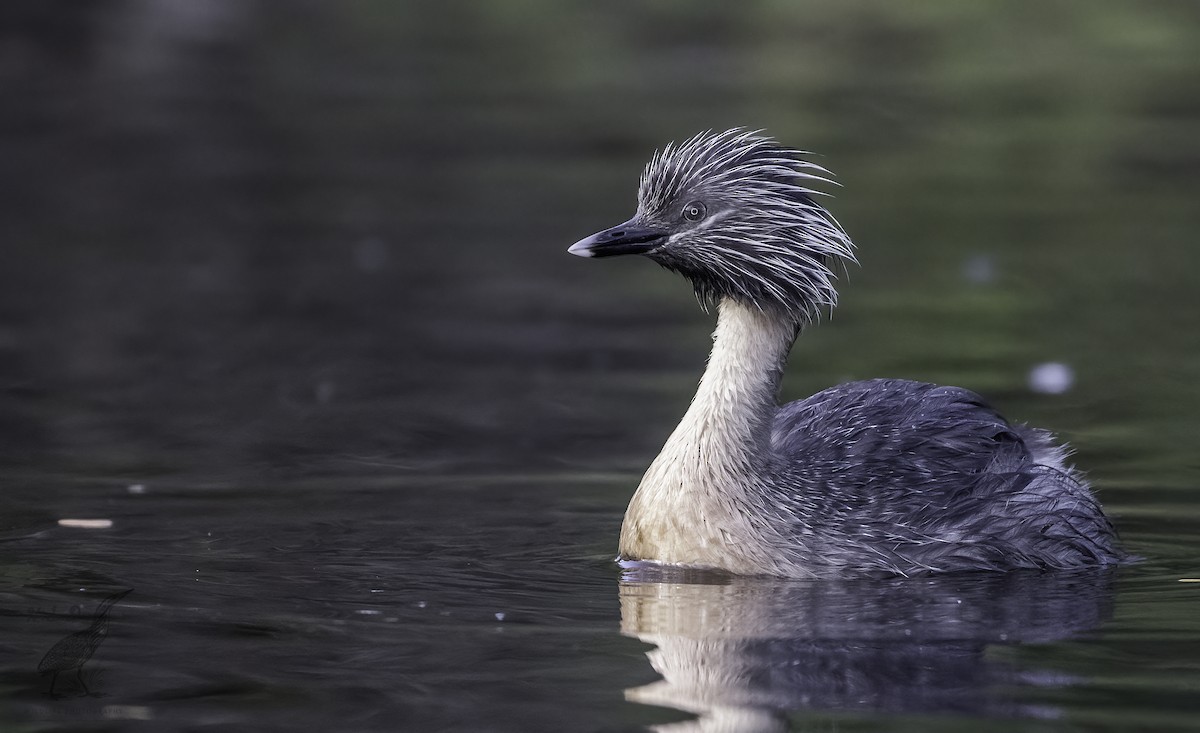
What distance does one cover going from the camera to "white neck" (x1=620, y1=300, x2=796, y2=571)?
918cm

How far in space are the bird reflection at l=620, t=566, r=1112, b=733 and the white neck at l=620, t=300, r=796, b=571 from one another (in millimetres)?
177

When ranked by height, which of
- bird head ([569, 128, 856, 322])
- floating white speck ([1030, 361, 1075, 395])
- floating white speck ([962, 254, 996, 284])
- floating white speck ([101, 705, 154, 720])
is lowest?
floating white speck ([101, 705, 154, 720])

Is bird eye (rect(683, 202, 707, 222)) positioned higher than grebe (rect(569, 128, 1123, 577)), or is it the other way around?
bird eye (rect(683, 202, 707, 222))

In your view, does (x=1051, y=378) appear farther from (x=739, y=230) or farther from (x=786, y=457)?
(x=739, y=230)

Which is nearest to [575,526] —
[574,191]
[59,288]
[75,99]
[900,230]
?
[59,288]

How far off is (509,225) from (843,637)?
1256 centimetres

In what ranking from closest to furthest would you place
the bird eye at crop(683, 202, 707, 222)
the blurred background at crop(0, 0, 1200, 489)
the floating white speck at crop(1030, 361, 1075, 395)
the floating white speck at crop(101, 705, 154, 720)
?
the floating white speck at crop(101, 705, 154, 720), the bird eye at crop(683, 202, 707, 222), the blurred background at crop(0, 0, 1200, 489), the floating white speck at crop(1030, 361, 1075, 395)

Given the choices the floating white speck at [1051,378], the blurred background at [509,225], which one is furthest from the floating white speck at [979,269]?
the floating white speck at [1051,378]

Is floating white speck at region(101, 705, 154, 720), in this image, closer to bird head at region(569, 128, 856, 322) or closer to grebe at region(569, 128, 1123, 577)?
grebe at region(569, 128, 1123, 577)

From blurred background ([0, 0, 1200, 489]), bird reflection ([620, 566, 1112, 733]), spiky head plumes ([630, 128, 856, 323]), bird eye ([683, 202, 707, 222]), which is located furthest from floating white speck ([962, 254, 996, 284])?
bird reflection ([620, 566, 1112, 733])

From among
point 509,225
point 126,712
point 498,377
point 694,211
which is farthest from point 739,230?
point 509,225

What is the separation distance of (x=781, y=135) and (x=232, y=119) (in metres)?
7.76

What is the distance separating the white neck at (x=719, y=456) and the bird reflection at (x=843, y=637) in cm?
18

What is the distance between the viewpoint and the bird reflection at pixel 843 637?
23.3 ft
